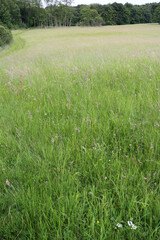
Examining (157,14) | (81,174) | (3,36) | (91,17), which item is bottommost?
(81,174)

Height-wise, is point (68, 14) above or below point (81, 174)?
above

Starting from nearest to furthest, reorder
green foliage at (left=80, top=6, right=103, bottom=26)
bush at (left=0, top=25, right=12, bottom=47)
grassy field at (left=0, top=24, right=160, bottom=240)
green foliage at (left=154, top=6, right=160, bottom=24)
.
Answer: grassy field at (left=0, top=24, right=160, bottom=240) → bush at (left=0, top=25, right=12, bottom=47) → green foliage at (left=154, top=6, right=160, bottom=24) → green foliage at (left=80, top=6, right=103, bottom=26)

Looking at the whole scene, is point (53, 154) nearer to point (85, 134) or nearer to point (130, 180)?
point (85, 134)

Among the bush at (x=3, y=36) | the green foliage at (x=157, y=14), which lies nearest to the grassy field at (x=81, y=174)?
the bush at (x=3, y=36)

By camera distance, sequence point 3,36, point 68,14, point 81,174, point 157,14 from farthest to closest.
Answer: point 68,14 → point 157,14 → point 3,36 → point 81,174

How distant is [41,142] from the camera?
2.01m

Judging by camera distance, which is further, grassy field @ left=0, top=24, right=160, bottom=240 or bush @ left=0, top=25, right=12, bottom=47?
bush @ left=0, top=25, right=12, bottom=47

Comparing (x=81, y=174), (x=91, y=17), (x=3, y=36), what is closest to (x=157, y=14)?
(x=91, y=17)

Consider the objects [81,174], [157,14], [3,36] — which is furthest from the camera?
[157,14]

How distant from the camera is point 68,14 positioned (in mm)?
68750

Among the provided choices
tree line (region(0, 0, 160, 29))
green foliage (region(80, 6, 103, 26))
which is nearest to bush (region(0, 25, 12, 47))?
tree line (region(0, 0, 160, 29))

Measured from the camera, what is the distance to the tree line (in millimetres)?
63291

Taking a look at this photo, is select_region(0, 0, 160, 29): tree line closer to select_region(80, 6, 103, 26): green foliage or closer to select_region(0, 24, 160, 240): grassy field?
select_region(80, 6, 103, 26): green foliage

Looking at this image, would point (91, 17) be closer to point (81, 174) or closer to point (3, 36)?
point (3, 36)
